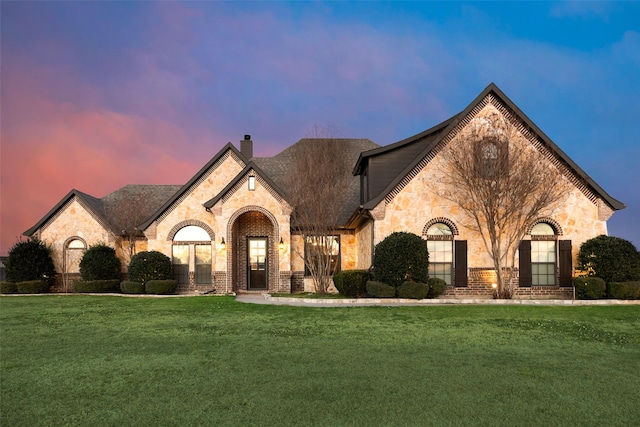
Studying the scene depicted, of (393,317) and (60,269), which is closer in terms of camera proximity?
(393,317)

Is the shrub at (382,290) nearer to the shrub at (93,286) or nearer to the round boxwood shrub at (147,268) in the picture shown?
the round boxwood shrub at (147,268)

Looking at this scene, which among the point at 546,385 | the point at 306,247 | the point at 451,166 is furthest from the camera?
the point at 306,247

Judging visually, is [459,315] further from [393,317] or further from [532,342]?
[532,342]

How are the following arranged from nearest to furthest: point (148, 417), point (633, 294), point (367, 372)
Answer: point (148, 417) < point (367, 372) < point (633, 294)

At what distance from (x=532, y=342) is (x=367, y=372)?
4363 millimetres

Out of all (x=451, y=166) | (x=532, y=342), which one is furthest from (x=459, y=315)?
(x=451, y=166)

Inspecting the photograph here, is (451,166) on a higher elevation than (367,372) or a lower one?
higher

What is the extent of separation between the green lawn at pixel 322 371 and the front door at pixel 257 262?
11164mm

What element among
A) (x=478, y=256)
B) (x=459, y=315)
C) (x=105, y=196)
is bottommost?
(x=459, y=315)

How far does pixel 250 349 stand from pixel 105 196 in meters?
23.8

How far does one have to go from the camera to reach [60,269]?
24.6 m

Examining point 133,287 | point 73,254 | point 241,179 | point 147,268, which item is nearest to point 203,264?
point 147,268

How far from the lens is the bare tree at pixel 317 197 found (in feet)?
66.2

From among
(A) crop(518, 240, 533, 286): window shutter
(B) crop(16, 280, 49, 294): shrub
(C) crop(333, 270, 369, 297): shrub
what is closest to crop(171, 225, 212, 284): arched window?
(B) crop(16, 280, 49, 294): shrub
